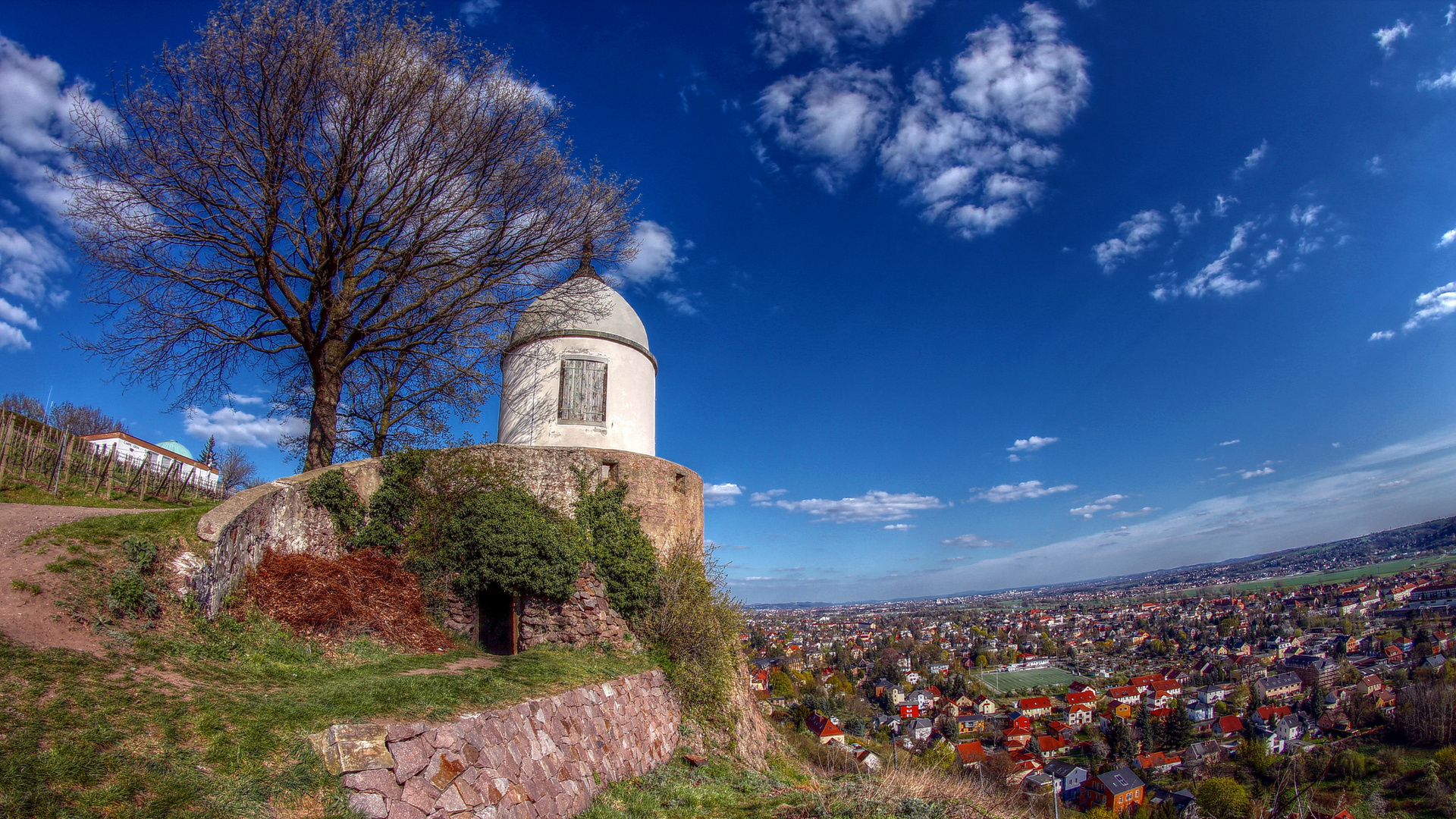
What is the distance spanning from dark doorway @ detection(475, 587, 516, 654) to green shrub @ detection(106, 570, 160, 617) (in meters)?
5.30

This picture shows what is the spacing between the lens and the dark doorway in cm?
1184

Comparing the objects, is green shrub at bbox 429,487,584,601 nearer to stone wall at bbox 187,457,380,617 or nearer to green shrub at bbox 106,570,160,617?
stone wall at bbox 187,457,380,617

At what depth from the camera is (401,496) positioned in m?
11.5

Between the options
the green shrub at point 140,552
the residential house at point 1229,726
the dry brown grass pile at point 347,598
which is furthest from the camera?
the residential house at point 1229,726

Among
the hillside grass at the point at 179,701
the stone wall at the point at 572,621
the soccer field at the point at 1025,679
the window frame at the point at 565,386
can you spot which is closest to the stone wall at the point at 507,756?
the hillside grass at the point at 179,701

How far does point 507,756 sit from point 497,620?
5.94 meters

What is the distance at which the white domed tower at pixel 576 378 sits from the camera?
14.0 metres

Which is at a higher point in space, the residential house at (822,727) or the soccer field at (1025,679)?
the residential house at (822,727)

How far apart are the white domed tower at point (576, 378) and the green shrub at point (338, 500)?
3.65 meters

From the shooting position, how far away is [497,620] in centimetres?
1237

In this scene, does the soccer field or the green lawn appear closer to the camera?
the soccer field

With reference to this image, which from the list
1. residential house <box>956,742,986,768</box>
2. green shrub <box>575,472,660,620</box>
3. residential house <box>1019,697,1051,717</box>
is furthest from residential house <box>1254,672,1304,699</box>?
green shrub <box>575,472,660,620</box>

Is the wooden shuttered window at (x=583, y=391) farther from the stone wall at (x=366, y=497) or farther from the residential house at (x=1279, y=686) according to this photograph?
the residential house at (x=1279, y=686)

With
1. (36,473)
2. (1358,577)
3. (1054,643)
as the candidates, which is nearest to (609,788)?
(36,473)
